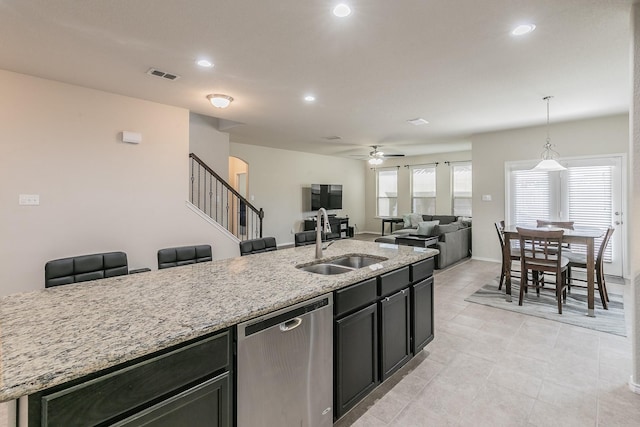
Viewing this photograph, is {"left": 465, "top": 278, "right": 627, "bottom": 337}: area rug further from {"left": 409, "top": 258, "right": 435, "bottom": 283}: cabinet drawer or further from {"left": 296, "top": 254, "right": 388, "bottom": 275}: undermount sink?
{"left": 296, "top": 254, "right": 388, "bottom": 275}: undermount sink

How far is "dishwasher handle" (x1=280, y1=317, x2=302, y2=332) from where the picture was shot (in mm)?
1519

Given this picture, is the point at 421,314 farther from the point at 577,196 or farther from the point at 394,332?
the point at 577,196

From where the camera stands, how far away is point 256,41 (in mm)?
2695

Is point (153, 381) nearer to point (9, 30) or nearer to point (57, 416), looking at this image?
point (57, 416)

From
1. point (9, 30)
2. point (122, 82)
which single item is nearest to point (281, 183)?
point (122, 82)

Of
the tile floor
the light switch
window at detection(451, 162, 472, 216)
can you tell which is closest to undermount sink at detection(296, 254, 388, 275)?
the tile floor

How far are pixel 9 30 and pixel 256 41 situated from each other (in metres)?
1.96

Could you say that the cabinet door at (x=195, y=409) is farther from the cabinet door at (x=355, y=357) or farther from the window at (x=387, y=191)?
the window at (x=387, y=191)

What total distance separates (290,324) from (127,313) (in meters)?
→ 0.73

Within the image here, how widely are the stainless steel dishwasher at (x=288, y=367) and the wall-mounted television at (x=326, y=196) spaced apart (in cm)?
737

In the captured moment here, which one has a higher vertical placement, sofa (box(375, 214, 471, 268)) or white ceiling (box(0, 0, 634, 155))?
white ceiling (box(0, 0, 634, 155))

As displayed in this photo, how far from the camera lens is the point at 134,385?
3.42 ft

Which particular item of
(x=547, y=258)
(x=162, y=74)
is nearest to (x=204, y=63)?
(x=162, y=74)

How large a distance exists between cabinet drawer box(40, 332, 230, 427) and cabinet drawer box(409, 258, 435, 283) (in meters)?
1.68
